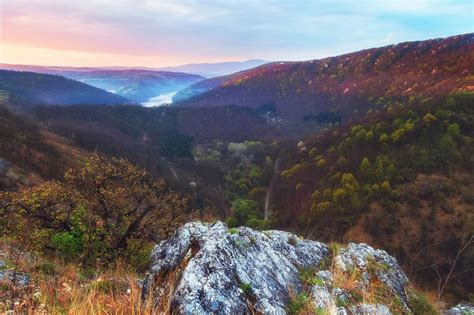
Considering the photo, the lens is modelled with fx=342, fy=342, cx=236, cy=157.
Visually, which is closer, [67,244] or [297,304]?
[297,304]

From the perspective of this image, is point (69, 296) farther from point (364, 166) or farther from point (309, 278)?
point (364, 166)

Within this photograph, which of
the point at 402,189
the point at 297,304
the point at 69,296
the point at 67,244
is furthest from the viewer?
the point at 402,189

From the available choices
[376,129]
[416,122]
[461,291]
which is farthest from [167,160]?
[461,291]

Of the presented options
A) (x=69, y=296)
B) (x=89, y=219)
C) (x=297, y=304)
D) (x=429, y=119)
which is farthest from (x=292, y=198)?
(x=69, y=296)

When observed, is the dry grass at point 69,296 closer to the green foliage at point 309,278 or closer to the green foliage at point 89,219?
the green foliage at point 309,278

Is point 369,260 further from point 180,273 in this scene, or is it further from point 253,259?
point 180,273

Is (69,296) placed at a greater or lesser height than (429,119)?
greater

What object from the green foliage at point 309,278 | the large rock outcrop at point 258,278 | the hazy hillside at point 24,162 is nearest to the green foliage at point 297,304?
the large rock outcrop at point 258,278

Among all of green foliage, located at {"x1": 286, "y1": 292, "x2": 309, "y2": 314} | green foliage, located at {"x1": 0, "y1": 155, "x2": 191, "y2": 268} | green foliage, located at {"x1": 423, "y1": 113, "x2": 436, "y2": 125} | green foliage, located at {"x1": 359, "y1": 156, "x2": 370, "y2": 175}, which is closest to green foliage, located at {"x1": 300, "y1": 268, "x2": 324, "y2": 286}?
green foliage, located at {"x1": 286, "y1": 292, "x2": 309, "y2": 314}
